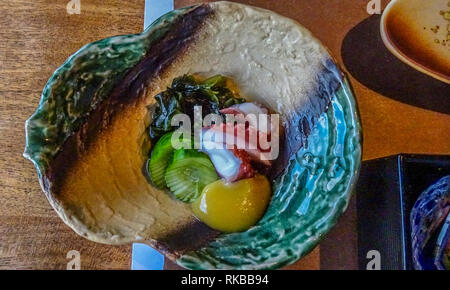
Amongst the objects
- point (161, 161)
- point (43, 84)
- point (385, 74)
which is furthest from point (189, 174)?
point (385, 74)

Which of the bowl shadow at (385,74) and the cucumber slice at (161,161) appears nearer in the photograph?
the cucumber slice at (161,161)

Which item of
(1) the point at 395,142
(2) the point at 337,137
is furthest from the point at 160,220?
(1) the point at 395,142

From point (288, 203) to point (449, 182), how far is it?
0.42 metres

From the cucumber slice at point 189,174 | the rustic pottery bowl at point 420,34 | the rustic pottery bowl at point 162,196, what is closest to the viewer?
the rustic pottery bowl at point 162,196

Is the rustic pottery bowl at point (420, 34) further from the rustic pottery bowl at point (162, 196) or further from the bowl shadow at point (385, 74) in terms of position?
the rustic pottery bowl at point (162, 196)

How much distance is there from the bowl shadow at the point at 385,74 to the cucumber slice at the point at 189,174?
54 centimetres

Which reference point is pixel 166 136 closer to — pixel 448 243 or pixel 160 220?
pixel 160 220

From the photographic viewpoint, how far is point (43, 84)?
4.08 ft

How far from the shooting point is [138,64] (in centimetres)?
107

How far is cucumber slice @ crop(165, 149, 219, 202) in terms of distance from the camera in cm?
107

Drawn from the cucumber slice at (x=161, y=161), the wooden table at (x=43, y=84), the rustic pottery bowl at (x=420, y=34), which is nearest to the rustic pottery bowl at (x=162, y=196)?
the cucumber slice at (x=161, y=161)

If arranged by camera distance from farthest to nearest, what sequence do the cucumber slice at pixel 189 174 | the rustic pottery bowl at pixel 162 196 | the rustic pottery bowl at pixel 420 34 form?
the rustic pottery bowl at pixel 420 34
the cucumber slice at pixel 189 174
the rustic pottery bowl at pixel 162 196

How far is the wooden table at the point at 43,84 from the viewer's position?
3.78ft

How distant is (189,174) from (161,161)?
8 centimetres
